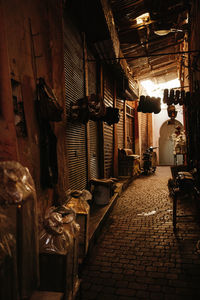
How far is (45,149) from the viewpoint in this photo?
11.8ft

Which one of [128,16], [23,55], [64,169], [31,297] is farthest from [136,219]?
[128,16]

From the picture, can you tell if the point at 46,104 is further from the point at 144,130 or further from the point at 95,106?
the point at 144,130

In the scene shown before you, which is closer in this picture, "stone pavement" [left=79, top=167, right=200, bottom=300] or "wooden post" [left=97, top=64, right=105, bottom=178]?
"stone pavement" [left=79, top=167, right=200, bottom=300]

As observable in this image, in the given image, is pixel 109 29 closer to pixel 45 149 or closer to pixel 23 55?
pixel 23 55

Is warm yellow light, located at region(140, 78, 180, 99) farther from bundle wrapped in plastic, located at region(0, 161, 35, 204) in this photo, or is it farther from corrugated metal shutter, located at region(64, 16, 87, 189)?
bundle wrapped in plastic, located at region(0, 161, 35, 204)

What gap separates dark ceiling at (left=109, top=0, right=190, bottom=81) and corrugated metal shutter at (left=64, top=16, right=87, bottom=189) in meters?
1.77

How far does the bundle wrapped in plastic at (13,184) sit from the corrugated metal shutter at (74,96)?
3803mm

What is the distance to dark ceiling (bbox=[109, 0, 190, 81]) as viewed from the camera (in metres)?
7.64

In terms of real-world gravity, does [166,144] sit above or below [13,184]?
above

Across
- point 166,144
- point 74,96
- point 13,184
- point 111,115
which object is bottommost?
point 13,184

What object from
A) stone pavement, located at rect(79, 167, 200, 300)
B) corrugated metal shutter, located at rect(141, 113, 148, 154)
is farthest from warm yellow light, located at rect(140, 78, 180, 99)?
stone pavement, located at rect(79, 167, 200, 300)

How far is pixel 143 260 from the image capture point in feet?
13.7

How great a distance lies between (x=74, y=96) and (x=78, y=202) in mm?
3568

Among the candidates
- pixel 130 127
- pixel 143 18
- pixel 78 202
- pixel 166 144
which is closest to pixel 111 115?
pixel 78 202
